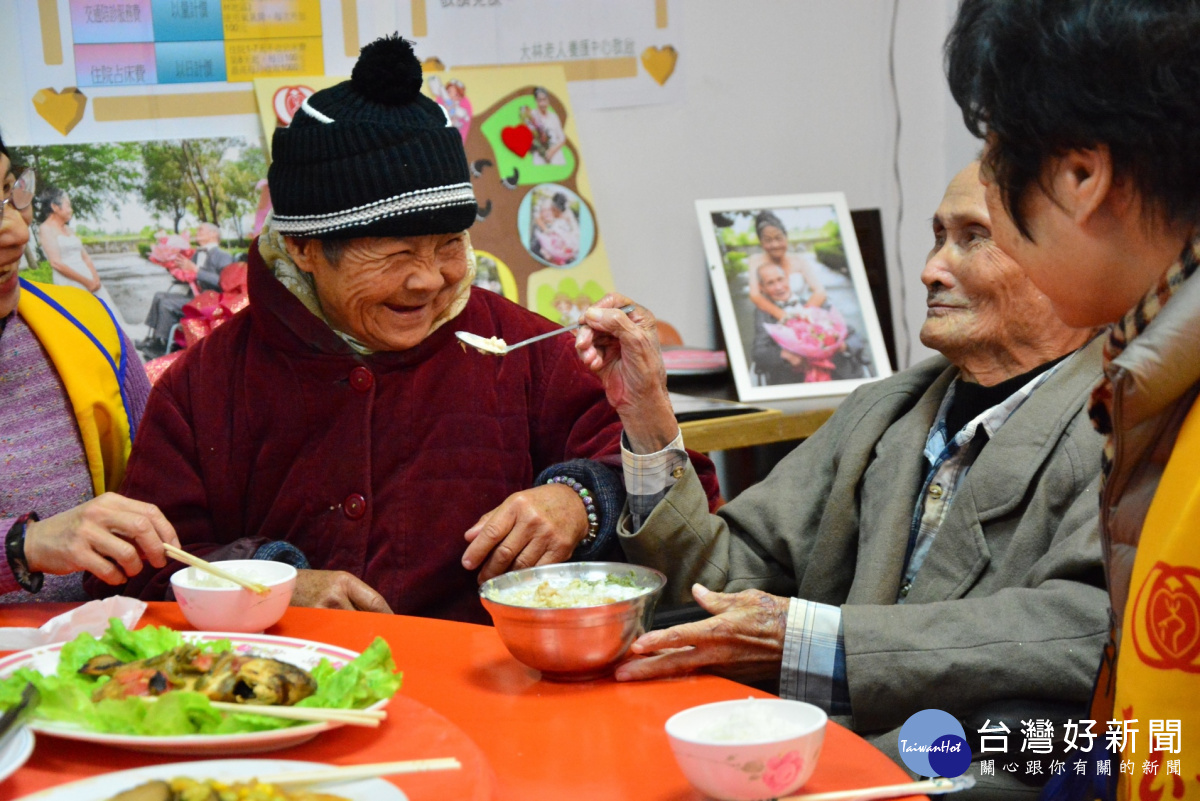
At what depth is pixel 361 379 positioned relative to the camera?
6.59ft

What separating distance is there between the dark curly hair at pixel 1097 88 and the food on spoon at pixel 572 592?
0.62m

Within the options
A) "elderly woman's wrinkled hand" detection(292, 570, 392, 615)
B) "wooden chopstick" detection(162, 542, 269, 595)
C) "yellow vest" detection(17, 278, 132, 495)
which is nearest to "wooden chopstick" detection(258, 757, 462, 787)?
"wooden chopstick" detection(162, 542, 269, 595)

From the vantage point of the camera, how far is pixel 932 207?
3.75 m

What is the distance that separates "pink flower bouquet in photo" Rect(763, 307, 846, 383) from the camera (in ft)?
10.8

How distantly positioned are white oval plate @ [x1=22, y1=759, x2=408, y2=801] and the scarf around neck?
115 centimetres

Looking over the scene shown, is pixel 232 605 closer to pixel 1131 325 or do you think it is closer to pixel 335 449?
pixel 335 449

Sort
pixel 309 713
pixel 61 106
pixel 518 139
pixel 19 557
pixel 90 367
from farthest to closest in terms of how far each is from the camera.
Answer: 1. pixel 518 139
2. pixel 61 106
3. pixel 90 367
4. pixel 19 557
5. pixel 309 713

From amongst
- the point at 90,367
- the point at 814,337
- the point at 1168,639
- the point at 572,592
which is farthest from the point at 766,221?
the point at 1168,639

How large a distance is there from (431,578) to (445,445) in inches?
9.2

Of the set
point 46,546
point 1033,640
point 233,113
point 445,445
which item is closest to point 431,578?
point 445,445

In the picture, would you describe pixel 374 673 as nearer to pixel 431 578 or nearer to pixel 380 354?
pixel 431 578

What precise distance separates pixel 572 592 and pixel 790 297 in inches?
82.5

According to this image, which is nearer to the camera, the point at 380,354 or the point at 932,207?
the point at 380,354

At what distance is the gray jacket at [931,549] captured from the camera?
4.68 ft
